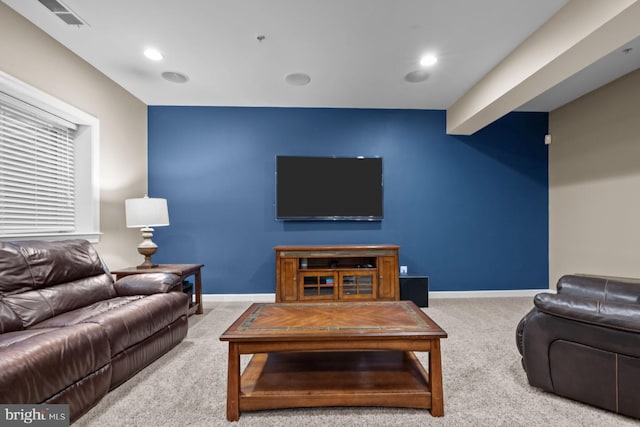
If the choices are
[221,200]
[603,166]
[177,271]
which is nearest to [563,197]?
[603,166]

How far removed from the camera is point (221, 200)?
3959 mm

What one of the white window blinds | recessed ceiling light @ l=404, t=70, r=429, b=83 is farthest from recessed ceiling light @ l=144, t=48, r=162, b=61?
recessed ceiling light @ l=404, t=70, r=429, b=83

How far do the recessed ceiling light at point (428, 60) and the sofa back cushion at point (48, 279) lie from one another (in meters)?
3.50

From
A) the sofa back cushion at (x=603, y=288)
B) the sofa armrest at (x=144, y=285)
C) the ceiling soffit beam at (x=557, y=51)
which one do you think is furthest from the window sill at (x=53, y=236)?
the ceiling soffit beam at (x=557, y=51)

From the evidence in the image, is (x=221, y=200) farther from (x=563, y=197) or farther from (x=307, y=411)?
(x=563, y=197)

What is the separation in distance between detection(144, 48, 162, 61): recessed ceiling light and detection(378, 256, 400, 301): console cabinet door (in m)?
3.19

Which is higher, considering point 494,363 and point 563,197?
point 563,197

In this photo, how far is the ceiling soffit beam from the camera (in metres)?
1.84

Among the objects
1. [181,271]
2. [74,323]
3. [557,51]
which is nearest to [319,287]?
[181,271]

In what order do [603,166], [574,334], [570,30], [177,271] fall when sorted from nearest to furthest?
[574,334], [570,30], [177,271], [603,166]

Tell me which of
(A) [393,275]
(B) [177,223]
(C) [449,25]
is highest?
(C) [449,25]

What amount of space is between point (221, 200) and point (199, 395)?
2.64m

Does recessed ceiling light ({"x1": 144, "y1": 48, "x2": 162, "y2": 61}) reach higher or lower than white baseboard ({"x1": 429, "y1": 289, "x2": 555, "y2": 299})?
higher

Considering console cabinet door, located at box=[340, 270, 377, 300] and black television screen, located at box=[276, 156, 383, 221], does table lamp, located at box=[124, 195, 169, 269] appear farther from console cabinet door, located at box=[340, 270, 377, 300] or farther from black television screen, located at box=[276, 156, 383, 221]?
console cabinet door, located at box=[340, 270, 377, 300]
